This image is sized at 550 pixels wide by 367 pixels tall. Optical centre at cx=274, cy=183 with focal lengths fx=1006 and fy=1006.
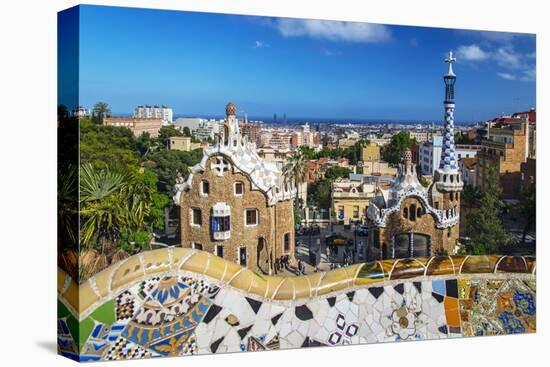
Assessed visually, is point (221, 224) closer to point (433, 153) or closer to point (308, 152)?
point (308, 152)

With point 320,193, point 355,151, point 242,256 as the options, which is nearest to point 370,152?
point 355,151

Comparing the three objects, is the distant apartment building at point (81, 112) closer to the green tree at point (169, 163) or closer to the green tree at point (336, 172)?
the green tree at point (169, 163)

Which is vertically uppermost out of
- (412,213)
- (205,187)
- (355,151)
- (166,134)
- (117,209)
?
(166,134)

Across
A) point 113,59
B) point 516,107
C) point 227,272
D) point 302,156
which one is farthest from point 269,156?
point 516,107

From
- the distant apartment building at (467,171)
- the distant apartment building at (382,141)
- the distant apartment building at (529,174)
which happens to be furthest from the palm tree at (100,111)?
the distant apartment building at (529,174)

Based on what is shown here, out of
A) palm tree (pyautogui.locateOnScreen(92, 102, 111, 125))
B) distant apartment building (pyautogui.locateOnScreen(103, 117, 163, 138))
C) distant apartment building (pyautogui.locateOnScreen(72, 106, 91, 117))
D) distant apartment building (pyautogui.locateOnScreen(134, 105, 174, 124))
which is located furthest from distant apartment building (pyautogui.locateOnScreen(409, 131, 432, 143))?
distant apartment building (pyautogui.locateOnScreen(72, 106, 91, 117))

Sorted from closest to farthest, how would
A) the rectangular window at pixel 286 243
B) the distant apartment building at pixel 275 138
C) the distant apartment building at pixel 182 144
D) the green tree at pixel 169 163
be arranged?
the green tree at pixel 169 163, the distant apartment building at pixel 182 144, the distant apartment building at pixel 275 138, the rectangular window at pixel 286 243
